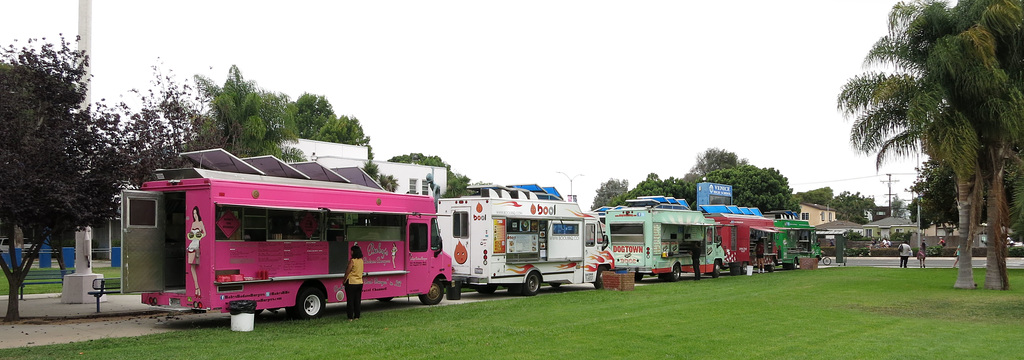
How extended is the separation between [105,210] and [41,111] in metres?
2.05

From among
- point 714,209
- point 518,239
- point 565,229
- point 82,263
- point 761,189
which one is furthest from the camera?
point 761,189

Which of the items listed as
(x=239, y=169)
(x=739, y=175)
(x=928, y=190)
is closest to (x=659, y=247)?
(x=239, y=169)

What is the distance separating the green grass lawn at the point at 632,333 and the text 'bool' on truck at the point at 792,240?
1811 cm

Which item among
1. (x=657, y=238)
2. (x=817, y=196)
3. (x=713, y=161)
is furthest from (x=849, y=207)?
(x=657, y=238)

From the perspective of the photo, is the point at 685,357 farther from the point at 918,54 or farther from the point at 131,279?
the point at 918,54

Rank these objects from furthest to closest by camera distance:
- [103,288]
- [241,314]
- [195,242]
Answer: [103,288], [195,242], [241,314]

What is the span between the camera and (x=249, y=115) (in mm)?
29188

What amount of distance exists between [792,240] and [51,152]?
33.1m

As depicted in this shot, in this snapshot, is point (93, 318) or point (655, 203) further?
point (655, 203)

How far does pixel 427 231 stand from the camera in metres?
17.6

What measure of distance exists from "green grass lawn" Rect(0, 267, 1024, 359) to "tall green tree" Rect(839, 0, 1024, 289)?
4423 millimetres

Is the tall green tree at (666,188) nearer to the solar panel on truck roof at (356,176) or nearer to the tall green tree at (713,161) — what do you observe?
the tall green tree at (713,161)

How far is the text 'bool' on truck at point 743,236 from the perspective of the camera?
31.8 metres

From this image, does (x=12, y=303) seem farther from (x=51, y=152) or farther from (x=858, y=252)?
(x=858, y=252)
